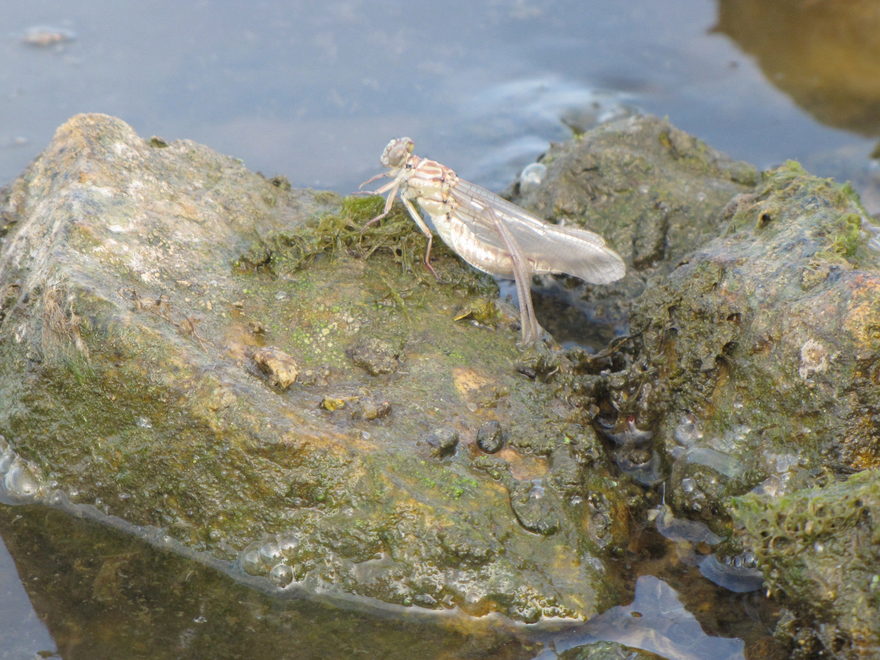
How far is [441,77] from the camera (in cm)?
869

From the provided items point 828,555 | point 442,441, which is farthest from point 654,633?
point 442,441

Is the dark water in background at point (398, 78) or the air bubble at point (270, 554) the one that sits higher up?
the dark water in background at point (398, 78)

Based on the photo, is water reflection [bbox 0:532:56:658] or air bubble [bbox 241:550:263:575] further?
air bubble [bbox 241:550:263:575]

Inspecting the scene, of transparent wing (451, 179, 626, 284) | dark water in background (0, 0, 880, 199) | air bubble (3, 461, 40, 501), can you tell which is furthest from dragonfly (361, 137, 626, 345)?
dark water in background (0, 0, 880, 199)

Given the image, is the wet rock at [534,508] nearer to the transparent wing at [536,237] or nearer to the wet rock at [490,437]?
the wet rock at [490,437]

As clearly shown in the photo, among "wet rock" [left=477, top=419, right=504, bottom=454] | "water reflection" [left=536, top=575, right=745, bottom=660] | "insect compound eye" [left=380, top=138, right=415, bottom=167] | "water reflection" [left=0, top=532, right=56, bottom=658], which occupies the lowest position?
"water reflection" [left=0, top=532, right=56, bottom=658]

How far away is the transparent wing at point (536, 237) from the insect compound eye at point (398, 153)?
333 mm

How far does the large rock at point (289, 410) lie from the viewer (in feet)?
13.0

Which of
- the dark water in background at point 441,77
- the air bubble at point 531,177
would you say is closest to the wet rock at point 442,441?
the air bubble at point 531,177

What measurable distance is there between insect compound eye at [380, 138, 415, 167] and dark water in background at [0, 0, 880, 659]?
2191mm

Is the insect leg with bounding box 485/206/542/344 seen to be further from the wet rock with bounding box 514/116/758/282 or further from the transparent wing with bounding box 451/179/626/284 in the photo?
the wet rock with bounding box 514/116/758/282

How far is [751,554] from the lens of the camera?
13.9 ft

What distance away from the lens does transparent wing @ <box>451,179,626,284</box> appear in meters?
5.18

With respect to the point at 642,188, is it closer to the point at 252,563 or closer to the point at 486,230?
the point at 486,230
